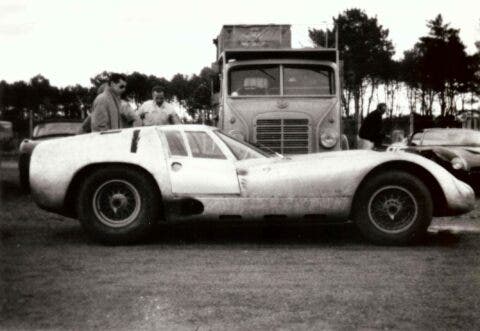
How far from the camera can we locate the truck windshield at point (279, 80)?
1146 cm

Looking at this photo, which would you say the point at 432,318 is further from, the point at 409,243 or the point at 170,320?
the point at 409,243

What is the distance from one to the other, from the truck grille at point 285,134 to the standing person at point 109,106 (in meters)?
2.55

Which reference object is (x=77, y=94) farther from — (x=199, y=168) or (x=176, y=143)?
(x=199, y=168)

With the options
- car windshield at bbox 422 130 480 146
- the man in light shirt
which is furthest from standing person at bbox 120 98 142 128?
car windshield at bbox 422 130 480 146

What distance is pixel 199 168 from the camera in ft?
23.8

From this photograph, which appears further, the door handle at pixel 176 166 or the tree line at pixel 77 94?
the tree line at pixel 77 94

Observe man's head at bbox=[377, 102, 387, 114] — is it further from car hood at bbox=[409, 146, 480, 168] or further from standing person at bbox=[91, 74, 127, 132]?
standing person at bbox=[91, 74, 127, 132]

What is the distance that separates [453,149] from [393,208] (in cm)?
727

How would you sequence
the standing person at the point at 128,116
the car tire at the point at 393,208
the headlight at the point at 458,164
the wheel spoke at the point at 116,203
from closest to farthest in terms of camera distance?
1. the car tire at the point at 393,208
2. the wheel spoke at the point at 116,203
3. the standing person at the point at 128,116
4. the headlight at the point at 458,164

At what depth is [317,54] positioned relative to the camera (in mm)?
11789

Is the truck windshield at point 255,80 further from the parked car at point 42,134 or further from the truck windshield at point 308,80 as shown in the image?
the parked car at point 42,134

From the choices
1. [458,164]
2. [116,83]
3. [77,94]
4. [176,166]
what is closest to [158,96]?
[116,83]

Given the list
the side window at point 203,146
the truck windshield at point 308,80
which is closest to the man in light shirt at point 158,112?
the truck windshield at point 308,80

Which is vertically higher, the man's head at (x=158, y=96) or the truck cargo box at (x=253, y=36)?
the truck cargo box at (x=253, y=36)
